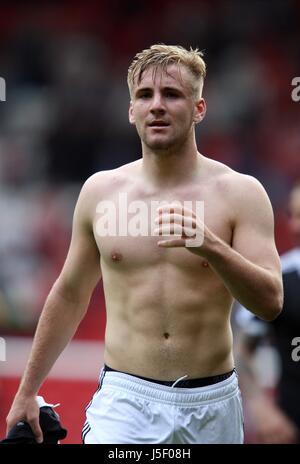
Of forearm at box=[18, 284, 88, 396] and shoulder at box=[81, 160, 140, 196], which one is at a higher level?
shoulder at box=[81, 160, 140, 196]

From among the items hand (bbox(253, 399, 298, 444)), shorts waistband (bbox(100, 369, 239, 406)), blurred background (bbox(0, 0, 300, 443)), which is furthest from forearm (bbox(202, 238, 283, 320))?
blurred background (bbox(0, 0, 300, 443))

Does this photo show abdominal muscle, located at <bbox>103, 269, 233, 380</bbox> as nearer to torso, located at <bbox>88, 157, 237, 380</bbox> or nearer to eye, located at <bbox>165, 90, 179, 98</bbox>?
torso, located at <bbox>88, 157, 237, 380</bbox>

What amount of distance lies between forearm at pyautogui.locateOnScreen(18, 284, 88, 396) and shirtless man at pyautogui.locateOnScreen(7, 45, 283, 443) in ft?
0.36

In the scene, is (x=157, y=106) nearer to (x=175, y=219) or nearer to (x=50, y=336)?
(x=175, y=219)

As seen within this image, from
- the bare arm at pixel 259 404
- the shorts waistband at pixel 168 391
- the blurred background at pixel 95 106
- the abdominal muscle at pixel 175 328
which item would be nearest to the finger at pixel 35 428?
the shorts waistband at pixel 168 391

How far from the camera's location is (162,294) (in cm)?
446

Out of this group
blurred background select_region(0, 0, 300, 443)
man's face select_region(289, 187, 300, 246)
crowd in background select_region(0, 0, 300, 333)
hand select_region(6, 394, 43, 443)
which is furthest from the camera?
crowd in background select_region(0, 0, 300, 333)

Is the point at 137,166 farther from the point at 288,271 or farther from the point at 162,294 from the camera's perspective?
the point at 288,271

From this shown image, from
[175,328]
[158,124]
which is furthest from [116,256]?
[158,124]

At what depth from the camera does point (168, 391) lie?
443 cm

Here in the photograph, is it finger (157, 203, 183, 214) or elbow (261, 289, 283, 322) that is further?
elbow (261, 289, 283, 322)

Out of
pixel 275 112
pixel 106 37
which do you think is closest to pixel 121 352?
pixel 275 112

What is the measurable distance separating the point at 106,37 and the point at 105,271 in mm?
11841

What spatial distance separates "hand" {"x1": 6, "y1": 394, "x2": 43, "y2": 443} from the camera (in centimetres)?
461
